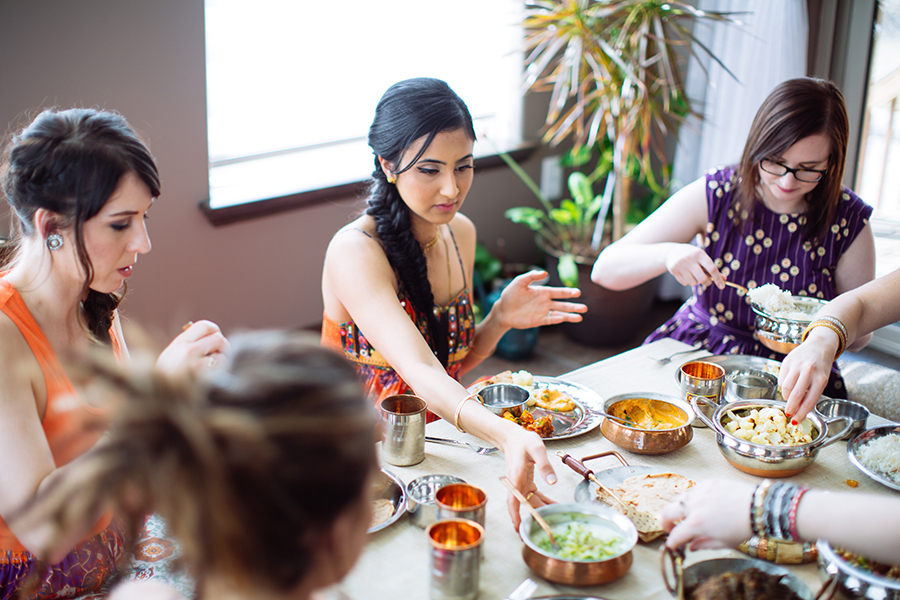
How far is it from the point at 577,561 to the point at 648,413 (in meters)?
0.64

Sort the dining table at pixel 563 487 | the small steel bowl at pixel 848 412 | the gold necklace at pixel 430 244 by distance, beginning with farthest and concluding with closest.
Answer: the gold necklace at pixel 430 244
the small steel bowl at pixel 848 412
the dining table at pixel 563 487

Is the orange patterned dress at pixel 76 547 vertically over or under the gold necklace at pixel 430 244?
under

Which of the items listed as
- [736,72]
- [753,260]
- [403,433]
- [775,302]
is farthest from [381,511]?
[736,72]

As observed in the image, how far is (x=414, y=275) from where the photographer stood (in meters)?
1.96

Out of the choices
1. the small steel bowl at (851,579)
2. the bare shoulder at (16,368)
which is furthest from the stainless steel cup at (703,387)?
the bare shoulder at (16,368)

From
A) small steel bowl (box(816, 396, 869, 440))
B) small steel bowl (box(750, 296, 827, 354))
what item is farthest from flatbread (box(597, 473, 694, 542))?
small steel bowl (box(750, 296, 827, 354))

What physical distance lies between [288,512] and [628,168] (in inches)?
134

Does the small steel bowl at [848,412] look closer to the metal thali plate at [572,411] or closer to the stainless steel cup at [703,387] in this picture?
the stainless steel cup at [703,387]

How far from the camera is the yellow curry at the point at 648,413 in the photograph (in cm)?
160

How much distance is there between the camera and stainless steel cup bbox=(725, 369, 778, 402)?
1.66 metres

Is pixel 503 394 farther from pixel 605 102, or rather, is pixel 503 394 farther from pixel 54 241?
pixel 605 102

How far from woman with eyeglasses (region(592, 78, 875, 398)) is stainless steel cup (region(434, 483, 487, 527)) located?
1.09m

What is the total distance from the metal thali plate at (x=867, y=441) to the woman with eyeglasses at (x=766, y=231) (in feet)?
1.84

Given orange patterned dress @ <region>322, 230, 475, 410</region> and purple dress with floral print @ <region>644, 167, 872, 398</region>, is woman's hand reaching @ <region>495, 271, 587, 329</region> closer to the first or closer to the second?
orange patterned dress @ <region>322, 230, 475, 410</region>
